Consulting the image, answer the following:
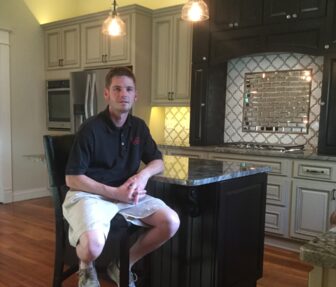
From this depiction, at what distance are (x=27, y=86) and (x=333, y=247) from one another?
4874 mm

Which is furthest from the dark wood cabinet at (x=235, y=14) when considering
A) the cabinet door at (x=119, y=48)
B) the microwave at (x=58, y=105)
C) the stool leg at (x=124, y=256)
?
the stool leg at (x=124, y=256)

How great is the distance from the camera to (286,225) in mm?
3240

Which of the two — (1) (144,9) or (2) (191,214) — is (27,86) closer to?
(1) (144,9)

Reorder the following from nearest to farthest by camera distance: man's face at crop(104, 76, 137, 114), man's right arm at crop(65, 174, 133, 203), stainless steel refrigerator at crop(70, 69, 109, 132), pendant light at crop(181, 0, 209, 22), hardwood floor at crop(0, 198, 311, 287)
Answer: man's right arm at crop(65, 174, 133, 203)
man's face at crop(104, 76, 137, 114)
pendant light at crop(181, 0, 209, 22)
hardwood floor at crop(0, 198, 311, 287)
stainless steel refrigerator at crop(70, 69, 109, 132)

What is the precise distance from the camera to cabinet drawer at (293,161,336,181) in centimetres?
297

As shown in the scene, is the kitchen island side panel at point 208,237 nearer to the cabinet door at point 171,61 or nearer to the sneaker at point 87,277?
the sneaker at point 87,277

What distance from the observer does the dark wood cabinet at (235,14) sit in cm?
341

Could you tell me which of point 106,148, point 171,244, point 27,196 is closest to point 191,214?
point 171,244

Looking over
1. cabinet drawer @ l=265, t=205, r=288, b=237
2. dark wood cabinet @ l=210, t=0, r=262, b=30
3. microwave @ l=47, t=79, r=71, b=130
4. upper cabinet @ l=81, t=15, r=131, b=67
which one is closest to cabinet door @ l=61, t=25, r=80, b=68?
upper cabinet @ l=81, t=15, r=131, b=67

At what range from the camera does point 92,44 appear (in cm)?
459

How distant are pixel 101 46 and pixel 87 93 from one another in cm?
60

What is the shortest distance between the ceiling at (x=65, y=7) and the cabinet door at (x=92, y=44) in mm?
666

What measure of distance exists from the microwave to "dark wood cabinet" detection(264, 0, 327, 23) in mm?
2728

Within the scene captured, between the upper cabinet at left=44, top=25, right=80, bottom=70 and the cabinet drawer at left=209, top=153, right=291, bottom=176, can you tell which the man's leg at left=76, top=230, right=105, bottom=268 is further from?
the upper cabinet at left=44, top=25, right=80, bottom=70
